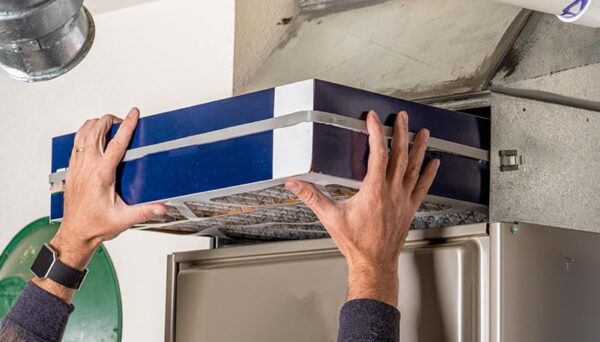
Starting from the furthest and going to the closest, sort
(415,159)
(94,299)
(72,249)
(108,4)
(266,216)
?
(108,4) < (94,299) < (72,249) < (266,216) < (415,159)

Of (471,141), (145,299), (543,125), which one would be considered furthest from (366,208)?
(145,299)

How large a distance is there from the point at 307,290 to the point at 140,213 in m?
0.33

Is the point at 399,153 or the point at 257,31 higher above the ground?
the point at 257,31

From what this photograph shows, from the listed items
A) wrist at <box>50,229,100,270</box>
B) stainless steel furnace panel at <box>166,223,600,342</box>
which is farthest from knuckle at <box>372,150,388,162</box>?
wrist at <box>50,229,100,270</box>

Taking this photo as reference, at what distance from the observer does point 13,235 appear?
329cm

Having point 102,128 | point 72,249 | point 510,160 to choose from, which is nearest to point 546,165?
point 510,160

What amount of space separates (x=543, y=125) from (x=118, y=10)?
1767 millimetres

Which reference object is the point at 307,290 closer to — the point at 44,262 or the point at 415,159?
the point at 415,159

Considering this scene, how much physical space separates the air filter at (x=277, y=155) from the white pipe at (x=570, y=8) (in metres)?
0.21

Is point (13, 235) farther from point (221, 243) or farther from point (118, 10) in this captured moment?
point (221, 243)

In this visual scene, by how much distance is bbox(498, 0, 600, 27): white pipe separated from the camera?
1557mm

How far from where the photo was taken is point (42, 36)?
5.99 feet

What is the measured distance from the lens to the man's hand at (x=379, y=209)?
4.92 ft

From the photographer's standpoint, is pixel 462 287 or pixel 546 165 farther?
pixel 546 165
